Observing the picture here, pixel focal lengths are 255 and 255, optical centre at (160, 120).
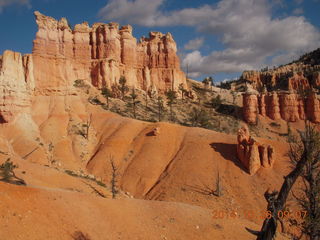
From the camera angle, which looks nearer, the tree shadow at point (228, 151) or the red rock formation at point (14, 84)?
the tree shadow at point (228, 151)

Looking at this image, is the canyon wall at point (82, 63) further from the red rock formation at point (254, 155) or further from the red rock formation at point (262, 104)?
the red rock formation at point (254, 155)

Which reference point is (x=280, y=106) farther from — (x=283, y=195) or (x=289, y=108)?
(x=283, y=195)

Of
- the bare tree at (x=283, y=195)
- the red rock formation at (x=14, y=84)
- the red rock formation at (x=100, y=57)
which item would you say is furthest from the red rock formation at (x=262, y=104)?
the bare tree at (x=283, y=195)

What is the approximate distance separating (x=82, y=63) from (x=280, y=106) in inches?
1948

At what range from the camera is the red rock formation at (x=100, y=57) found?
164 ft

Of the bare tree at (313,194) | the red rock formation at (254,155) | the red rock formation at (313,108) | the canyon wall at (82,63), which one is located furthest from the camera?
the red rock formation at (313,108)

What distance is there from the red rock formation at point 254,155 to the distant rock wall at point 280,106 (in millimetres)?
35160

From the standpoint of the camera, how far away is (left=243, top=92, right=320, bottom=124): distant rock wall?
60344 mm

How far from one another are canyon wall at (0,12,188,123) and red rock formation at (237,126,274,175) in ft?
106

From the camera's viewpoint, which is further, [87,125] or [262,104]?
[262,104]

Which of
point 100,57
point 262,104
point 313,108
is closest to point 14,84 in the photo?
point 100,57

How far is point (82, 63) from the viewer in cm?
6078

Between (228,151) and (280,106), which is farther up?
(280,106)

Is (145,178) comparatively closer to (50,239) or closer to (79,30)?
(50,239)
